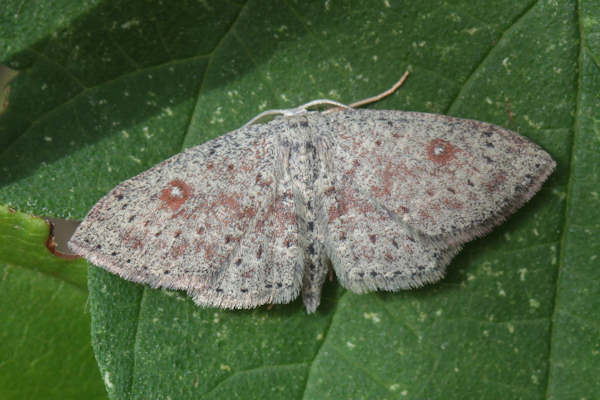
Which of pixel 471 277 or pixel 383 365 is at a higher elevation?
pixel 471 277

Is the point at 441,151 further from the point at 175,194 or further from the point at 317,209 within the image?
the point at 175,194

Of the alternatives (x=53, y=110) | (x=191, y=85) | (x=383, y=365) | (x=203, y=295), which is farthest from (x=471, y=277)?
(x=53, y=110)

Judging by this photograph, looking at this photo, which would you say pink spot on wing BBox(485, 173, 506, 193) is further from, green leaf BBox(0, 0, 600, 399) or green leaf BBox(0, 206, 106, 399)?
green leaf BBox(0, 206, 106, 399)

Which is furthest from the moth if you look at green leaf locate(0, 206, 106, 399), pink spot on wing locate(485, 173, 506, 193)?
green leaf locate(0, 206, 106, 399)

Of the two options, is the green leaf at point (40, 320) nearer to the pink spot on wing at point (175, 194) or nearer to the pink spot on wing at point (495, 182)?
the pink spot on wing at point (175, 194)

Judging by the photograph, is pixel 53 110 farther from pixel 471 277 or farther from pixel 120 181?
pixel 471 277

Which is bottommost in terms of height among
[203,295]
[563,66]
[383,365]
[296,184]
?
[383,365]

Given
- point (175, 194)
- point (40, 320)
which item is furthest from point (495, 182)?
point (40, 320)
